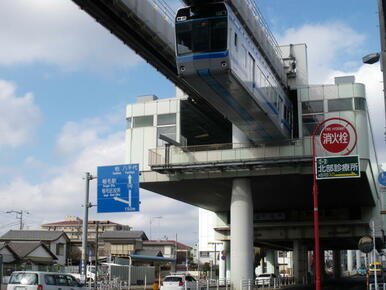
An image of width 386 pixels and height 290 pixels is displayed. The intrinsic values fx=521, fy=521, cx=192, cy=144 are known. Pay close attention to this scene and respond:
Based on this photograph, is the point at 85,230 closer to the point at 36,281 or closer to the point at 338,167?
the point at 36,281

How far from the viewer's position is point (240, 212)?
1375 inches

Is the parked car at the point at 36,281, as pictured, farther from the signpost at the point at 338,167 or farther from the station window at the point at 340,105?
the station window at the point at 340,105

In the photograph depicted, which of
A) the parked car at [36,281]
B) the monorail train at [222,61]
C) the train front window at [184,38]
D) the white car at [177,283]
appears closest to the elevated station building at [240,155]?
the white car at [177,283]

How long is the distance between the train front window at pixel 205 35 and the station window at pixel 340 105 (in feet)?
52.5

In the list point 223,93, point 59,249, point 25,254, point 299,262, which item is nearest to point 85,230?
point 223,93

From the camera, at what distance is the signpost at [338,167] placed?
22062mm

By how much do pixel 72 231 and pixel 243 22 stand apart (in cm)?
13582

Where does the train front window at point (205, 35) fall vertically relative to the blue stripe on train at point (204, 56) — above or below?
above

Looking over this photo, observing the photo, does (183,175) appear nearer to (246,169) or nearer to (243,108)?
(246,169)

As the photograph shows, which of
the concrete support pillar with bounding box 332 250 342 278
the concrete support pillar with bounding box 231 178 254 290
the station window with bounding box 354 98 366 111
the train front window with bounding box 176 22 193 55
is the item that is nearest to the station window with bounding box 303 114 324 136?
the station window with bounding box 354 98 366 111

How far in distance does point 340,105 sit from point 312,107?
1937 millimetres

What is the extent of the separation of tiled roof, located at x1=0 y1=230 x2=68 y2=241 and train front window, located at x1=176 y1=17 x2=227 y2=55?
58567mm

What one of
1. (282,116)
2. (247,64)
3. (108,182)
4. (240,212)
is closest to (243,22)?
(247,64)

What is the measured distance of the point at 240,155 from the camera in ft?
115
